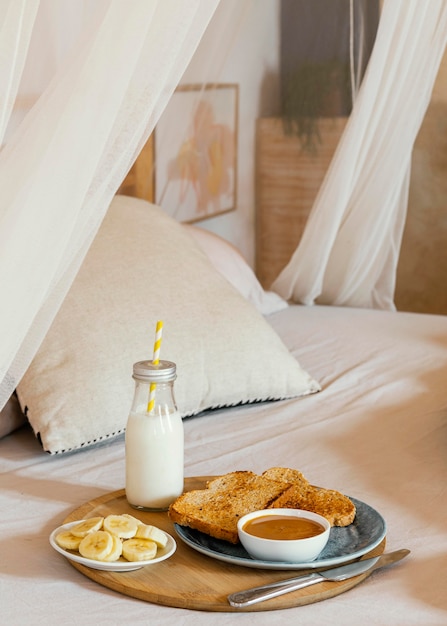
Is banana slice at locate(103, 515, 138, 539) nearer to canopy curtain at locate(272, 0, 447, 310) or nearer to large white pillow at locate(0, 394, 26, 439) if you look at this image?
large white pillow at locate(0, 394, 26, 439)

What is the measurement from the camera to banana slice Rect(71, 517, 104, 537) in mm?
1086

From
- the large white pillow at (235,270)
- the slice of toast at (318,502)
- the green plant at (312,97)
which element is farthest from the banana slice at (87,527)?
the green plant at (312,97)

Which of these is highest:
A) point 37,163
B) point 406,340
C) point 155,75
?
point 155,75

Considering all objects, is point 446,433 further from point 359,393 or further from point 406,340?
point 406,340

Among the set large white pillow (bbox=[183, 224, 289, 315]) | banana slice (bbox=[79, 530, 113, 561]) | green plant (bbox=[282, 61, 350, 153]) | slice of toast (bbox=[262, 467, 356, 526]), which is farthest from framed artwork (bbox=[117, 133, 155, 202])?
banana slice (bbox=[79, 530, 113, 561])

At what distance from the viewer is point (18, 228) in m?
1.15

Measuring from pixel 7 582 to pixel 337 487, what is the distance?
515 mm

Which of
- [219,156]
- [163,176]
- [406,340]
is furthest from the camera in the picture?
[219,156]

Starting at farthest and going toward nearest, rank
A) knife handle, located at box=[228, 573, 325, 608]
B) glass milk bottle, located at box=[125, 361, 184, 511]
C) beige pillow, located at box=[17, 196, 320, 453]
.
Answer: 1. beige pillow, located at box=[17, 196, 320, 453]
2. glass milk bottle, located at box=[125, 361, 184, 511]
3. knife handle, located at box=[228, 573, 325, 608]

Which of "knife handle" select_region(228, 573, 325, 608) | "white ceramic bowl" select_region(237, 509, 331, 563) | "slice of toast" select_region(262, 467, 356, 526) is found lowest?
"knife handle" select_region(228, 573, 325, 608)

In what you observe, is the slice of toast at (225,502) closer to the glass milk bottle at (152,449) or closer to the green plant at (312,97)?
the glass milk bottle at (152,449)

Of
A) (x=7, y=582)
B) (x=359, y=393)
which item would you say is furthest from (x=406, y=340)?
(x=7, y=582)

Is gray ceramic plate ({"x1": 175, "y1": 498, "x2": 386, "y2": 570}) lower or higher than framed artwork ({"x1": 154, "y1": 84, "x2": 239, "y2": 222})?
lower

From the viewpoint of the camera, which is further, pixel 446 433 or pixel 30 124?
pixel 446 433
